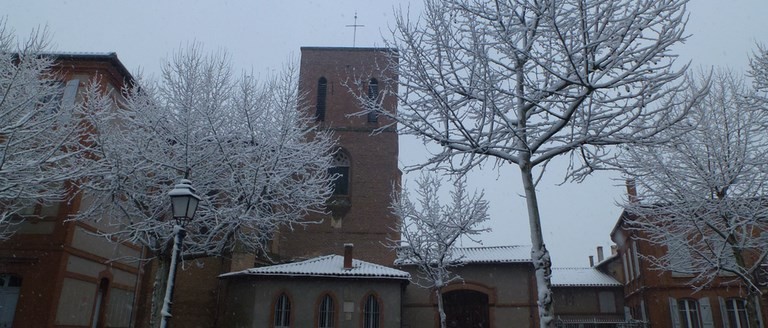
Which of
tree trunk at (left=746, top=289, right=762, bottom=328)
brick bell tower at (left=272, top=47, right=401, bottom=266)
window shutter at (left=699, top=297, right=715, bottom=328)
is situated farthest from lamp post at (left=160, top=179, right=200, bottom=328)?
window shutter at (left=699, top=297, right=715, bottom=328)

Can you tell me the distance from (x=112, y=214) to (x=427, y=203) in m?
12.7

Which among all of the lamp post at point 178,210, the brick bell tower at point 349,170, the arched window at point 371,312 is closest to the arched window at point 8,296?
the lamp post at point 178,210

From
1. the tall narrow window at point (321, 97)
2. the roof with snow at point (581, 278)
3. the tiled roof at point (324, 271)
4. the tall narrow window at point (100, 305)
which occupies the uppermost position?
the tall narrow window at point (321, 97)

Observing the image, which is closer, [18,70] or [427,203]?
[18,70]

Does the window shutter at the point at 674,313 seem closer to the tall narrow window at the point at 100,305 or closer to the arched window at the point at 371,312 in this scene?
the arched window at the point at 371,312

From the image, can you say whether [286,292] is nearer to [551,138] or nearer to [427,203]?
[427,203]

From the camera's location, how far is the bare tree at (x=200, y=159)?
14.0 meters

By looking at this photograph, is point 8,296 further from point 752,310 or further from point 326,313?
point 752,310

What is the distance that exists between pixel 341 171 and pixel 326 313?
358 inches

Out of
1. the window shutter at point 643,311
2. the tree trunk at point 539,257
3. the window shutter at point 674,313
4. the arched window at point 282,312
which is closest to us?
the tree trunk at point 539,257

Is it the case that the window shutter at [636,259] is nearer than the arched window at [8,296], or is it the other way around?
the arched window at [8,296]

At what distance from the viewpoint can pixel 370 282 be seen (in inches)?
856

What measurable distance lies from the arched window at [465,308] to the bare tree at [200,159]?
42.6ft

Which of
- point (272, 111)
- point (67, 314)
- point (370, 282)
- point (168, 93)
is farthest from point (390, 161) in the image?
point (67, 314)
